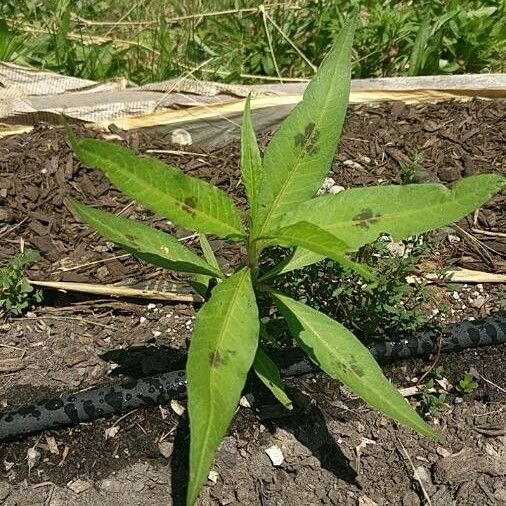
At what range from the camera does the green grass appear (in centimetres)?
349

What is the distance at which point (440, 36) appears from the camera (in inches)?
137

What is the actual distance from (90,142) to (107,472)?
3.50 ft

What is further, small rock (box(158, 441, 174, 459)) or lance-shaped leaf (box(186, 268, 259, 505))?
small rock (box(158, 441, 174, 459))

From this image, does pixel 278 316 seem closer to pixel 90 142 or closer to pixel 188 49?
pixel 90 142

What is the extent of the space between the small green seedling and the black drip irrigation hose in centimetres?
49

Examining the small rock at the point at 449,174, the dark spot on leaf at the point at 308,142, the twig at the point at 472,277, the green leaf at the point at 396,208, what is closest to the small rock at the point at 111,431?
the green leaf at the point at 396,208

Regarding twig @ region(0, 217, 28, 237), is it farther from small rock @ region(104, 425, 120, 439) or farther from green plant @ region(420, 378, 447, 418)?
green plant @ region(420, 378, 447, 418)

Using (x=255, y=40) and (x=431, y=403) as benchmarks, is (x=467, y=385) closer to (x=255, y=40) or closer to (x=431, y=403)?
(x=431, y=403)

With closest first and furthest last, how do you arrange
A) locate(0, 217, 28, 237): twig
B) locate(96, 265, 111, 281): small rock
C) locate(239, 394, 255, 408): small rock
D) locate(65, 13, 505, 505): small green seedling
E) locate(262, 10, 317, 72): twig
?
locate(65, 13, 505, 505): small green seedling < locate(239, 394, 255, 408): small rock < locate(96, 265, 111, 281): small rock < locate(0, 217, 28, 237): twig < locate(262, 10, 317, 72): twig

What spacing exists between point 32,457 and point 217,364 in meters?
0.89

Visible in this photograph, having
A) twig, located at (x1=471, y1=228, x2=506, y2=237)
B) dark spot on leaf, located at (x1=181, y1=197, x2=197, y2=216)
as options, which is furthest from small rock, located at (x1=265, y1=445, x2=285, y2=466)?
twig, located at (x1=471, y1=228, x2=506, y2=237)

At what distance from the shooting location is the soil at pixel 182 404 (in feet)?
6.60

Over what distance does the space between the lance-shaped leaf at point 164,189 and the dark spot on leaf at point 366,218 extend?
10.1 inches

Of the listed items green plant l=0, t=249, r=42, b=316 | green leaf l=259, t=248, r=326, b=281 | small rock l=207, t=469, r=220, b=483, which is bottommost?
small rock l=207, t=469, r=220, b=483
